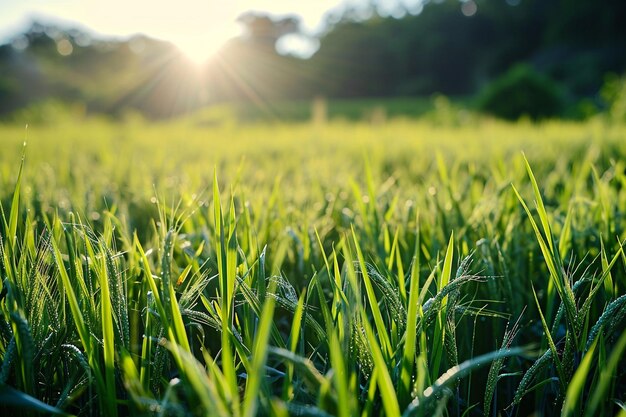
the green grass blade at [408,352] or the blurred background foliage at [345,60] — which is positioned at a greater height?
the blurred background foliage at [345,60]

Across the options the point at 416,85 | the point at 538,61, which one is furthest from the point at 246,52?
the point at 538,61

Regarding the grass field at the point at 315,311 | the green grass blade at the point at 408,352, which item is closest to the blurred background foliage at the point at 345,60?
the grass field at the point at 315,311

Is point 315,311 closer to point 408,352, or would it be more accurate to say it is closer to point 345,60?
point 408,352

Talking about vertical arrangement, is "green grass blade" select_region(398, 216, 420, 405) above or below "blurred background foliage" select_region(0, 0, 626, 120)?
below

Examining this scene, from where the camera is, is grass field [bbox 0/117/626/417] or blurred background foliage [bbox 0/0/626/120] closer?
grass field [bbox 0/117/626/417]

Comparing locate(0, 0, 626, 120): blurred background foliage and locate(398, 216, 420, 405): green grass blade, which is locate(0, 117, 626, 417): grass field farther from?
locate(0, 0, 626, 120): blurred background foliage

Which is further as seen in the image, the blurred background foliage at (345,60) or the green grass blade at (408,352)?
the blurred background foliage at (345,60)

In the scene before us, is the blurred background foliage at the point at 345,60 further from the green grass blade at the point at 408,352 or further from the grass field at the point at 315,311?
the green grass blade at the point at 408,352

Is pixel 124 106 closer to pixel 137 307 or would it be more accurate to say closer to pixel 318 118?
pixel 318 118

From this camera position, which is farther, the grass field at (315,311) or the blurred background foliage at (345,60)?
the blurred background foliage at (345,60)

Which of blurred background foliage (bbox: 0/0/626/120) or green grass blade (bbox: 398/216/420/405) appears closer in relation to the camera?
green grass blade (bbox: 398/216/420/405)

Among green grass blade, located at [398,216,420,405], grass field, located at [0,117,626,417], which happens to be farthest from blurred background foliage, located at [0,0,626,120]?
green grass blade, located at [398,216,420,405]

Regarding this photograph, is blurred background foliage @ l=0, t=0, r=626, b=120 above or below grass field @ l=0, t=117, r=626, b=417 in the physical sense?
above

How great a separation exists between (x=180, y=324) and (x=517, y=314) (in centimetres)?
50
